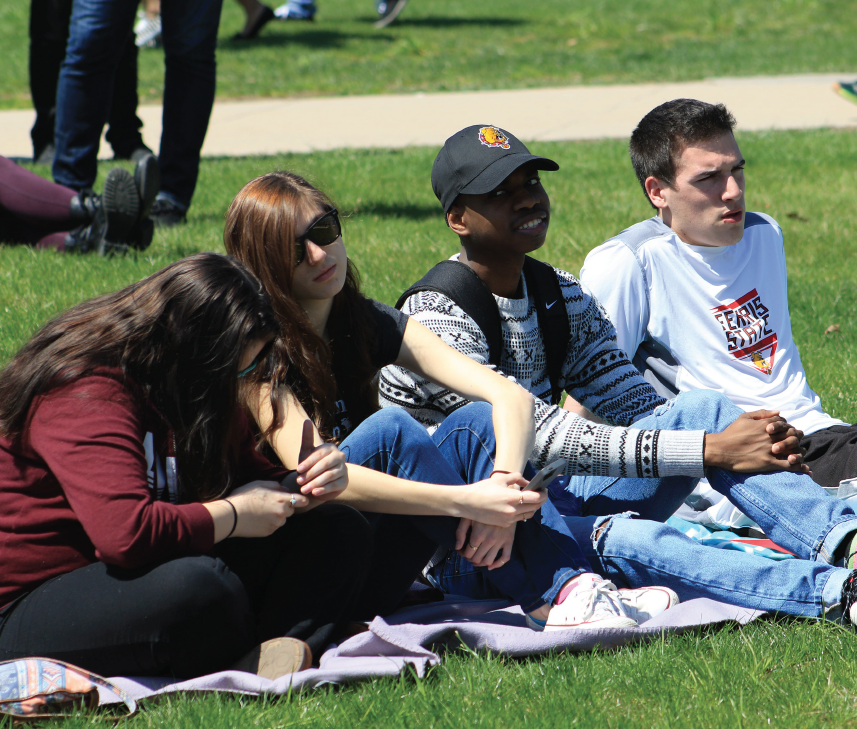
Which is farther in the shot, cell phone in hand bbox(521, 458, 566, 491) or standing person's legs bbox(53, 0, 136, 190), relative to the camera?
standing person's legs bbox(53, 0, 136, 190)

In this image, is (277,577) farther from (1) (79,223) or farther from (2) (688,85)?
(2) (688,85)

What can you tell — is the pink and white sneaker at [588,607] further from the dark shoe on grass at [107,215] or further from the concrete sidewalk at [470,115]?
the concrete sidewalk at [470,115]

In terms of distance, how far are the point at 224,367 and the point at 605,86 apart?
12.7 meters

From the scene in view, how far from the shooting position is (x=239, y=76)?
15953 millimetres

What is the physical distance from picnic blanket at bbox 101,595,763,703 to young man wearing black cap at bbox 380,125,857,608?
0.21m

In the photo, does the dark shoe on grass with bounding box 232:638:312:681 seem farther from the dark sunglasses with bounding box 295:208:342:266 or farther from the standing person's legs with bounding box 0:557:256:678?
the dark sunglasses with bounding box 295:208:342:266

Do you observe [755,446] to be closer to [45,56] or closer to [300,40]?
[45,56]

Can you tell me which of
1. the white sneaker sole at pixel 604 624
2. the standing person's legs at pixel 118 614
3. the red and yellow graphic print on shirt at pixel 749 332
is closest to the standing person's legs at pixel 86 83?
the red and yellow graphic print on shirt at pixel 749 332

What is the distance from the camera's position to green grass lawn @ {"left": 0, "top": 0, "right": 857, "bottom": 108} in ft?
51.3

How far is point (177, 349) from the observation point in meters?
2.62

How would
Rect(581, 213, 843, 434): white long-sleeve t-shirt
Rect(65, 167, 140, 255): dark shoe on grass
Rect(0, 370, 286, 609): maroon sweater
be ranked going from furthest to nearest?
Rect(65, 167, 140, 255): dark shoe on grass
Rect(581, 213, 843, 434): white long-sleeve t-shirt
Rect(0, 370, 286, 609): maroon sweater

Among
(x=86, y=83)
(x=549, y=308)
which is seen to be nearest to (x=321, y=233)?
(x=549, y=308)

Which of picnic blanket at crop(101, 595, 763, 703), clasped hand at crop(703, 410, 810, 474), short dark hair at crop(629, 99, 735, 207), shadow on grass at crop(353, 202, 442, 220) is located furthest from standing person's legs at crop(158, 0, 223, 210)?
clasped hand at crop(703, 410, 810, 474)

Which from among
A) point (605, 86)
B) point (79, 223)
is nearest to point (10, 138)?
point (79, 223)
